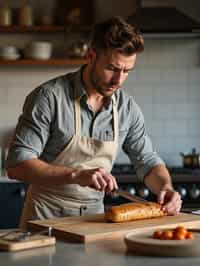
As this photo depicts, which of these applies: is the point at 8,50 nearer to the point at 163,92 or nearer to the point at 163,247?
the point at 163,92

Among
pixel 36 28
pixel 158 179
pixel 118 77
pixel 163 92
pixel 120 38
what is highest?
pixel 36 28

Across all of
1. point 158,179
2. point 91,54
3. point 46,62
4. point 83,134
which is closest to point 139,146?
point 158,179

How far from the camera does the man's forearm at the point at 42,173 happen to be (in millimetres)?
2572

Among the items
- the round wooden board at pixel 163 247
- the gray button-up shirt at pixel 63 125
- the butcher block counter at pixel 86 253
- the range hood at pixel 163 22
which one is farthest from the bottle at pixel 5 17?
the round wooden board at pixel 163 247

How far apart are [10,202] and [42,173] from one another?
57.3 inches

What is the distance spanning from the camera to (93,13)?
15.3 ft

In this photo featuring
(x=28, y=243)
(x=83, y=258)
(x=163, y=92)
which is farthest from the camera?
(x=163, y=92)

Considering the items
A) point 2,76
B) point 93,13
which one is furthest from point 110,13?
point 2,76

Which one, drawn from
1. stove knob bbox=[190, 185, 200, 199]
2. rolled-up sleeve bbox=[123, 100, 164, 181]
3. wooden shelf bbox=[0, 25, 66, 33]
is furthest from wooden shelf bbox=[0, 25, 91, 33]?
rolled-up sleeve bbox=[123, 100, 164, 181]

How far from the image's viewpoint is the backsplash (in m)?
4.64

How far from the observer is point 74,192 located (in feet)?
9.39

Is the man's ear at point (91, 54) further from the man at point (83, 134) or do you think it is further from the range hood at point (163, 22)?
the range hood at point (163, 22)

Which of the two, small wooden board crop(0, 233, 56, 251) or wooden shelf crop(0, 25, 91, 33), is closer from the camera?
small wooden board crop(0, 233, 56, 251)

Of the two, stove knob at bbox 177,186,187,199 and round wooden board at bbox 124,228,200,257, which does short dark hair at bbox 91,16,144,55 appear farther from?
stove knob at bbox 177,186,187,199
